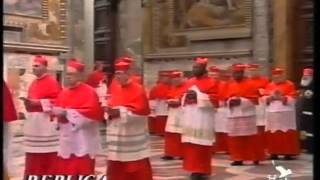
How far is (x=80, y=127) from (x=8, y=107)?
2.57ft

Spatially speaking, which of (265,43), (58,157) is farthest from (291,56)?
(58,157)

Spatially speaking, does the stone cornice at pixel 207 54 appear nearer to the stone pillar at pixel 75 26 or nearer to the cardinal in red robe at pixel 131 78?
the cardinal in red robe at pixel 131 78

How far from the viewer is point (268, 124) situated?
4426 millimetres

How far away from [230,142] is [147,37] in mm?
1143

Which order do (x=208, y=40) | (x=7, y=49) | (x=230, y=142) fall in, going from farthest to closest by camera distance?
(x=230, y=142) → (x=208, y=40) → (x=7, y=49)

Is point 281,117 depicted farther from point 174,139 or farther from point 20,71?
point 20,71

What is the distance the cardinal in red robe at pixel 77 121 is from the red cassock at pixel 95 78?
38mm

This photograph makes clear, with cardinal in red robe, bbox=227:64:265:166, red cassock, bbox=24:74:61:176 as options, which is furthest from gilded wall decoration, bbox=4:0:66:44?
cardinal in red robe, bbox=227:64:265:166

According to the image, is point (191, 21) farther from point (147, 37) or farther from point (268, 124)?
point (268, 124)

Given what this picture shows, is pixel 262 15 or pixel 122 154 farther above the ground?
pixel 262 15

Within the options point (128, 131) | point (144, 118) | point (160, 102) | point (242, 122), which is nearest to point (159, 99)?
point (160, 102)

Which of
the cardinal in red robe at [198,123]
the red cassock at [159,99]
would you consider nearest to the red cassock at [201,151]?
the cardinal in red robe at [198,123]

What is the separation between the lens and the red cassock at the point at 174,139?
4.10m

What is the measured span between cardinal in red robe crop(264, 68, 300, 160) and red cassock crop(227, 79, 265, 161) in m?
0.08
